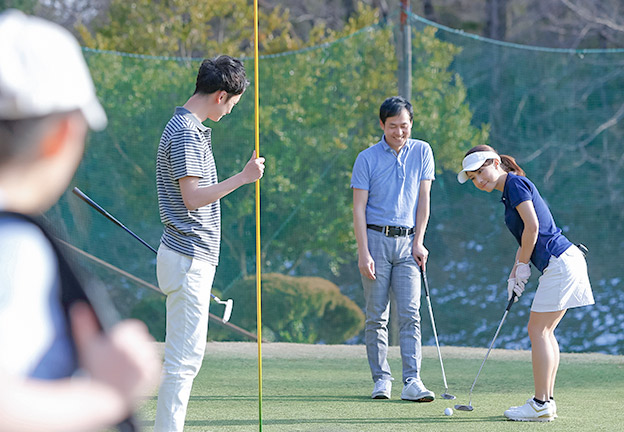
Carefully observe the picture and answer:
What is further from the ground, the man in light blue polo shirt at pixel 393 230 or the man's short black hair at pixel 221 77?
the man's short black hair at pixel 221 77

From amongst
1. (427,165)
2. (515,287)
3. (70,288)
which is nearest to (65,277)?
(70,288)

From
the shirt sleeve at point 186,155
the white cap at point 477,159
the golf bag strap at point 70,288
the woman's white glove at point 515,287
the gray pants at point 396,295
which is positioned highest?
the golf bag strap at point 70,288

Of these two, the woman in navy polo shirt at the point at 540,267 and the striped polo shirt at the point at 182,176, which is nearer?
the striped polo shirt at the point at 182,176

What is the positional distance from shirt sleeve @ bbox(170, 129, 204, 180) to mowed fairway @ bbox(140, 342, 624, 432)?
137cm

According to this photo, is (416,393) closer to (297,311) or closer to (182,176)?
(182,176)

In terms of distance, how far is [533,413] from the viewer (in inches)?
154

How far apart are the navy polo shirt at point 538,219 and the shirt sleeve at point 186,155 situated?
5.12 feet

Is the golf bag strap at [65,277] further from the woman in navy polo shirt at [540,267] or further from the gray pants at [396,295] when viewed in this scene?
the gray pants at [396,295]

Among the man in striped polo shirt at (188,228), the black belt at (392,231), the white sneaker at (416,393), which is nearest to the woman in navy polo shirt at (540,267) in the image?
the white sneaker at (416,393)

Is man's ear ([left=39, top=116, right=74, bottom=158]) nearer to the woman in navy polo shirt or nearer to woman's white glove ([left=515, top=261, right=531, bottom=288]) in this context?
the woman in navy polo shirt

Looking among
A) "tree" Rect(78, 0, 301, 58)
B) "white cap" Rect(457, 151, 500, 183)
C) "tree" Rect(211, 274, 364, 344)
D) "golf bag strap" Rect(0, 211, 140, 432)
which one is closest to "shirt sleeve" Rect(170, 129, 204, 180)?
"white cap" Rect(457, 151, 500, 183)

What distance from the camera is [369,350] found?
4.64 m

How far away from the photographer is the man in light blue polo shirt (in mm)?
4505

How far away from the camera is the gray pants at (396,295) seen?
4.50 meters
